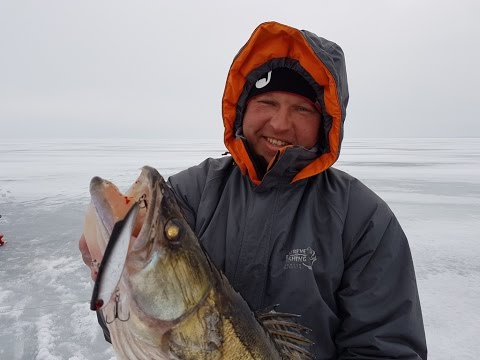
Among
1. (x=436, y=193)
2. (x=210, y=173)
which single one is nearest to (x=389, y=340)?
(x=210, y=173)

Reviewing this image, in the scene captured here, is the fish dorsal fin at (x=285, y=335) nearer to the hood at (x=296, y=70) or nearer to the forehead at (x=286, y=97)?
the hood at (x=296, y=70)

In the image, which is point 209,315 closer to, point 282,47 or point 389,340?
point 389,340

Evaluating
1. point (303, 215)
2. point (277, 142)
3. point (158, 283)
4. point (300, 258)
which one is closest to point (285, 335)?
point (300, 258)

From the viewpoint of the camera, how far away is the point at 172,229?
1470 millimetres

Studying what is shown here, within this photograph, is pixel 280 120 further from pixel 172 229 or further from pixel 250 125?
pixel 172 229

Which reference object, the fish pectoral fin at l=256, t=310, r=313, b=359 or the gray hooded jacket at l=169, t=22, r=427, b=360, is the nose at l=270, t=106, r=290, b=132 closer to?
the gray hooded jacket at l=169, t=22, r=427, b=360

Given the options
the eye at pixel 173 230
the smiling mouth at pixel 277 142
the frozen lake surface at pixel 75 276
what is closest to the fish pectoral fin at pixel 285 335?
the eye at pixel 173 230

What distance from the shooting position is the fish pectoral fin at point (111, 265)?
1.17 m

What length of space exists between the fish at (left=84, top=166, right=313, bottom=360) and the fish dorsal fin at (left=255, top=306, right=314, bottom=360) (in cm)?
33

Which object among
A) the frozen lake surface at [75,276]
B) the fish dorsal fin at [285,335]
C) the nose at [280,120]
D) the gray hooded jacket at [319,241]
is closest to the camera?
the fish dorsal fin at [285,335]

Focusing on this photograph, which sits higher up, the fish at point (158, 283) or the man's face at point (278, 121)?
the man's face at point (278, 121)

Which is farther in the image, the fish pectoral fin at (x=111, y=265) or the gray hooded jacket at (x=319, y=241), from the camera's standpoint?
the gray hooded jacket at (x=319, y=241)

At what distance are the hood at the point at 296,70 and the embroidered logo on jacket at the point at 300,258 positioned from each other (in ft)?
1.42

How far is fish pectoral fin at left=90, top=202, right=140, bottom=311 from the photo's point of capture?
3.83 feet
